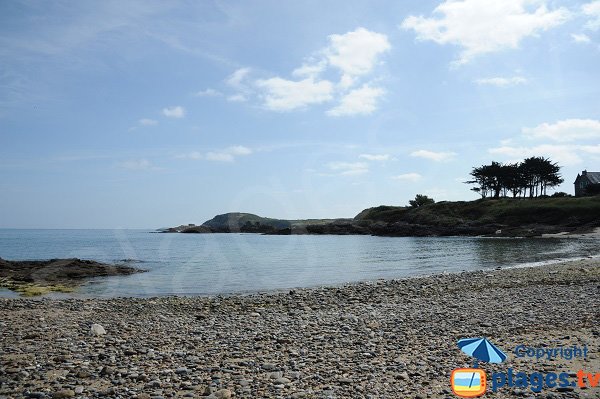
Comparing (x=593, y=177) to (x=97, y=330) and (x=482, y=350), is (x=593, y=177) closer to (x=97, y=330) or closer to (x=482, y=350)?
(x=482, y=350)

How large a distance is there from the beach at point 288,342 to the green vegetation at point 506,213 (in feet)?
280

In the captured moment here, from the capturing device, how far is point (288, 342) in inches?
475

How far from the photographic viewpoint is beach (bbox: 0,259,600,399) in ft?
28.3

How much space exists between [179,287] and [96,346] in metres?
16.1

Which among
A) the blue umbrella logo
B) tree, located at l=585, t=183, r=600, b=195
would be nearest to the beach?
the blue umbrella logo

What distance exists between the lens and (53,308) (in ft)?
62.6

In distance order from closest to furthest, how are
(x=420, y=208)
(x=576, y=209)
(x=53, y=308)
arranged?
(x=53, y=308)
(x=576, y=209)
(x=420, y=208)

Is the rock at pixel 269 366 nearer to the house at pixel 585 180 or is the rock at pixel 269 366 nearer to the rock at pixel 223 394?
the rock at pixel 223 394

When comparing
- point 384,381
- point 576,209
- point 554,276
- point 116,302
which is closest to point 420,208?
point 576,209

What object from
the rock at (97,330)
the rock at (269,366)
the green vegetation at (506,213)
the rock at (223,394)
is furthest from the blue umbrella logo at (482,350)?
the green vegetation at (506,213)

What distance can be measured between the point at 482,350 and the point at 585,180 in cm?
14372

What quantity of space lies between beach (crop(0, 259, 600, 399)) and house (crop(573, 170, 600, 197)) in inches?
5039

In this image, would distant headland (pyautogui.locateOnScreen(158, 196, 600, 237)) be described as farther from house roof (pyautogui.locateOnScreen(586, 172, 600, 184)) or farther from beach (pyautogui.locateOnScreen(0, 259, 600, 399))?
beach (pyautogui.locateOnScreen(0, 259, 600, 399))

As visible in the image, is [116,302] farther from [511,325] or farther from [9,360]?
[511,325]
